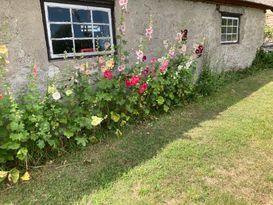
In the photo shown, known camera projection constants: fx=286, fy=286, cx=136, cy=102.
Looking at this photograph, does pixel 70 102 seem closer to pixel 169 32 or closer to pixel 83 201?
pixel 83 201

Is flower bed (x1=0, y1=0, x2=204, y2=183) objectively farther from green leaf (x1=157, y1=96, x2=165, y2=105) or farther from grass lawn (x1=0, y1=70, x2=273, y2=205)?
grass lawn (x1=0, y1=70, x2=273, y2=205)

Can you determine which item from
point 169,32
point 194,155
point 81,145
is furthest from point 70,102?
point 169,32

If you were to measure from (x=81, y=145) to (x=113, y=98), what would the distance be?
0.84 metres

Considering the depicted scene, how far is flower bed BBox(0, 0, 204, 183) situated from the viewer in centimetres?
320

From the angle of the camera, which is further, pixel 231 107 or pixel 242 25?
pixel 242 25

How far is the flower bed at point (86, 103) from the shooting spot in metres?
3.20

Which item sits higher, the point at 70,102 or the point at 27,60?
the point at 27,60

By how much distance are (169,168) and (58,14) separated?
2.69 m

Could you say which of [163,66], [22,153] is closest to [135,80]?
[163,66]

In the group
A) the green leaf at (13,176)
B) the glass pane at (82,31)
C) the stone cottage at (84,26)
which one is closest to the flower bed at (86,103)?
the green leaf at (13,176)

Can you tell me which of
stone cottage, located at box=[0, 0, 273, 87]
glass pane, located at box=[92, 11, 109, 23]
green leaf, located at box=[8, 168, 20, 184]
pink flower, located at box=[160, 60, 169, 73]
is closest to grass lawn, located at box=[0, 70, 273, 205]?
green leaf, located at box=[8, 168, 20, 184]

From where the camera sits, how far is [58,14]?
13.7ft

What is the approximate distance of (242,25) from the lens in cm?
941

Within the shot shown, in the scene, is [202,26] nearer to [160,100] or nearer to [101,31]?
[160,100]
